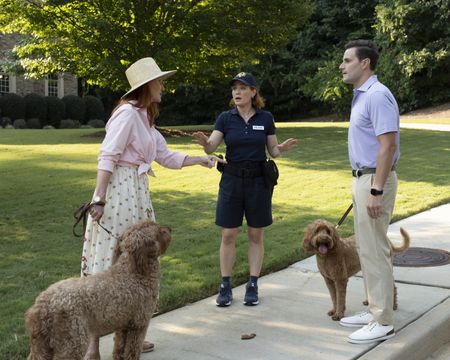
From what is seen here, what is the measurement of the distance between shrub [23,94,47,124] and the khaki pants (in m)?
31.7

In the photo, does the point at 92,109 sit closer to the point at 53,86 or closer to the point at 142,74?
the point at 53,86

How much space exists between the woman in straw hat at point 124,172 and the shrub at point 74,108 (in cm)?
3221

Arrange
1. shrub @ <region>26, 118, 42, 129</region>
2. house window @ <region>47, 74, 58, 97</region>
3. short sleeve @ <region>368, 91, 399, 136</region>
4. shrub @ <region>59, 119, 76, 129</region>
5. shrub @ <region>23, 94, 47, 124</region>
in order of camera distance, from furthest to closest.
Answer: house window @ <region>47, 74, 58, 97</region> → shrub @ <region>59, 119, 76, 129</region> → shrub @ <region>23, 94, 47, 124</region> → shrub @ <region>26, 118, 42, 129</region> → short sleeve @ <region>368, 91, 399, 136</region>

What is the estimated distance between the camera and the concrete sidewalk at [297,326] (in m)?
4.15

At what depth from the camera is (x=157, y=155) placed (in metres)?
4.43

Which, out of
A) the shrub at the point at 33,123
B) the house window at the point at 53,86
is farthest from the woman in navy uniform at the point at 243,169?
the house window at the point at 53,86

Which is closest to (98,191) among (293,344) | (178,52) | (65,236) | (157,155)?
(157,155)

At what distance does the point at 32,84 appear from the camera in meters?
37.5

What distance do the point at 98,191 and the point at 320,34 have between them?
3792 centimetres

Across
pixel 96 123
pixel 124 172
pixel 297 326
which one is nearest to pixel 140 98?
pixel 124 172

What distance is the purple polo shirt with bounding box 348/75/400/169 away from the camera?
4051 millimetres

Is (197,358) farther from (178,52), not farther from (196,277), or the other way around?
(178,52)

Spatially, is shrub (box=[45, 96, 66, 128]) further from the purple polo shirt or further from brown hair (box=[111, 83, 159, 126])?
the purple polo shirt

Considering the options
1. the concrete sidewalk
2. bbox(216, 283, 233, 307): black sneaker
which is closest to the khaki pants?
the concrete sidewalk
